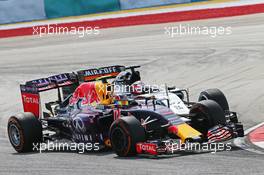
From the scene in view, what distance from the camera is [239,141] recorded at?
42.3ft

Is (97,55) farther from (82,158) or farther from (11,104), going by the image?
(82,158)

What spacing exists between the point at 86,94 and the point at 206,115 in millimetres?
2381

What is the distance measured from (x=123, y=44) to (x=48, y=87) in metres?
11.4

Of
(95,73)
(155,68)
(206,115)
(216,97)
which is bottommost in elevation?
(206,115)

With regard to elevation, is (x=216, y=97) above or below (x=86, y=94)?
below

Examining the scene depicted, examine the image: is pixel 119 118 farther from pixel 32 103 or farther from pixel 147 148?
pixel 32 103

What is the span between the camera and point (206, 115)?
12.7 m

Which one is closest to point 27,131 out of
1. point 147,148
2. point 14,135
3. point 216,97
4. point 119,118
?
point 14,135

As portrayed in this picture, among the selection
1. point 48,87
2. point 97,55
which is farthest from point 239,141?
point 97,55

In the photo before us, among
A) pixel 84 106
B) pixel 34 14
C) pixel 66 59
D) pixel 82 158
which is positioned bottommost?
pixel 82 158

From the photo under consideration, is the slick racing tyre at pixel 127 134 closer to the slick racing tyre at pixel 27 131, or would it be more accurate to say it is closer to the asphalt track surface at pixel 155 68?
the asphalt track surface at pixel 155 68

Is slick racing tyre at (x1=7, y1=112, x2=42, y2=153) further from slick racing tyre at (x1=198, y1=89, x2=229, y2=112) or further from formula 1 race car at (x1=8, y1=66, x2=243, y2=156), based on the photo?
slick racing tyre at (x1=198, y1=89, x2=229, y2=112)

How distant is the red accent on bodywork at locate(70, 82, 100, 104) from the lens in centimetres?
1355

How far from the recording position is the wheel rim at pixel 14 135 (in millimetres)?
13975
